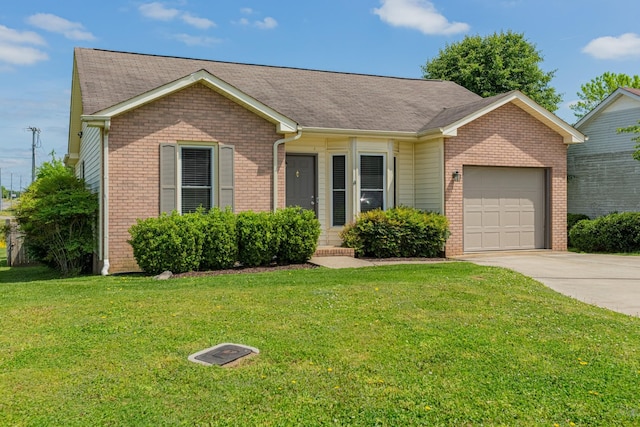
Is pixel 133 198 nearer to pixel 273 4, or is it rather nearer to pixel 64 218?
pixel 64 218

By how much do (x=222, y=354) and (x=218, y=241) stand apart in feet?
18.2

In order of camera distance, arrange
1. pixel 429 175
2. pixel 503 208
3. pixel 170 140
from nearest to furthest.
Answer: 1. pixel 170 140
2. pixel 429 175
3. pixel 503 208

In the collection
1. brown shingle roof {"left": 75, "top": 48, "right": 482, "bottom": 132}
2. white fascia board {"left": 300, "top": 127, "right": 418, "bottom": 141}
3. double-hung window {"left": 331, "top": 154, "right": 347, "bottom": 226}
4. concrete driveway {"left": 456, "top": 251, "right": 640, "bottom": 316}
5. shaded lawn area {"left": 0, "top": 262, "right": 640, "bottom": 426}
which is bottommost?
shaded lawn area {"left": 0, "top": 262, "right": 640, "bottom": 426}

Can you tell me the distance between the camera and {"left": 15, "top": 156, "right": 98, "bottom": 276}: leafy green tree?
1063 centimetres

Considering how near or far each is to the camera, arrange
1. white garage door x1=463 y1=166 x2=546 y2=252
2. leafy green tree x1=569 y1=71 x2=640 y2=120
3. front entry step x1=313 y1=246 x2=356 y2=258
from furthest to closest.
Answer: leafy green tree x1=569 y1=71 x2=640 y2=120 < white garage door x1=463 y1=166 x2=546 y2=252 < front entry step x1=313 y1=246 x2=356 y2=258

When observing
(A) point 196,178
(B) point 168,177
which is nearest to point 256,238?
(A) point 196,178

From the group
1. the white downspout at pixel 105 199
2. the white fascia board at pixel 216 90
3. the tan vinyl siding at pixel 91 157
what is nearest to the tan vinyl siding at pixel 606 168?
the white fascia board at pixel 216 90

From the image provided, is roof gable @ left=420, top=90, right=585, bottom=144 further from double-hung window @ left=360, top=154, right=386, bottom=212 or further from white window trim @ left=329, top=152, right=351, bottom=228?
white window trim @ left=329, top=152, right=351, bottom=228

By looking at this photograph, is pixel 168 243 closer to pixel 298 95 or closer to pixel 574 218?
pixel 298 95

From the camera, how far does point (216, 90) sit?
11445 millimetres

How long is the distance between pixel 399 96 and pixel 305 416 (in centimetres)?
1419

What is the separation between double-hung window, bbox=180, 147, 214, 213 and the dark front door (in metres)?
2.46

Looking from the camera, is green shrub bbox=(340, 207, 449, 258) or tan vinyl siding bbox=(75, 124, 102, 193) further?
green shrub bbox=(340, 207, 449, 258)

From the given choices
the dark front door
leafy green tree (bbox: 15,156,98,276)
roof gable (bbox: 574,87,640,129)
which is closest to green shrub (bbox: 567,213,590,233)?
roof gable (bbox: 574,87,640,129)
